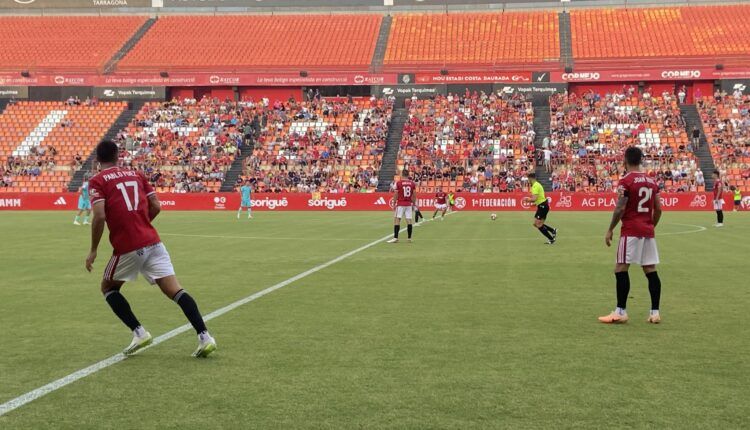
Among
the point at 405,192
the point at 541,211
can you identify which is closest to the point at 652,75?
the point at 541,211

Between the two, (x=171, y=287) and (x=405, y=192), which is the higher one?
(x=405, y=192)

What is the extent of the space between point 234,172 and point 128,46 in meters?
23.7

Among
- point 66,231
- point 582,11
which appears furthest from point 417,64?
point 66,231

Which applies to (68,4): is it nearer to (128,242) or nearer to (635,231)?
(128,242)

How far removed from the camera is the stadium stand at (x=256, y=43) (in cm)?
6538

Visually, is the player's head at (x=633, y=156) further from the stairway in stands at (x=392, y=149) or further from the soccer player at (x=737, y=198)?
the stairway in stands at (x=392, y=149)

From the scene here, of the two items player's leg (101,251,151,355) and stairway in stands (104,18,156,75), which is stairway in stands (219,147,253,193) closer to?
stairway in stands (104,18,156,75)

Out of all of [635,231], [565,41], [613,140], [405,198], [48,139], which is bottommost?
[635,231]

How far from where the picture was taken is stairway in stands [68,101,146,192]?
5231 cm

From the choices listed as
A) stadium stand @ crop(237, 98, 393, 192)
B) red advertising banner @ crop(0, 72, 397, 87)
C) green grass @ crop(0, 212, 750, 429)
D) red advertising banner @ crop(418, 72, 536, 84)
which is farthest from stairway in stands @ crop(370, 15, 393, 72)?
green grass @ crop(0, 212, 750, 429)

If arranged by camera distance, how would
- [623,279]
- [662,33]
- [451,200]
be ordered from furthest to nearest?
[662,33] → [451,200] → [623,279]

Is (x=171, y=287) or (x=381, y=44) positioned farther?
(x=381, y=44)

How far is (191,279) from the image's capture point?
13875 mm

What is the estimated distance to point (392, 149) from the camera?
5394 cm
